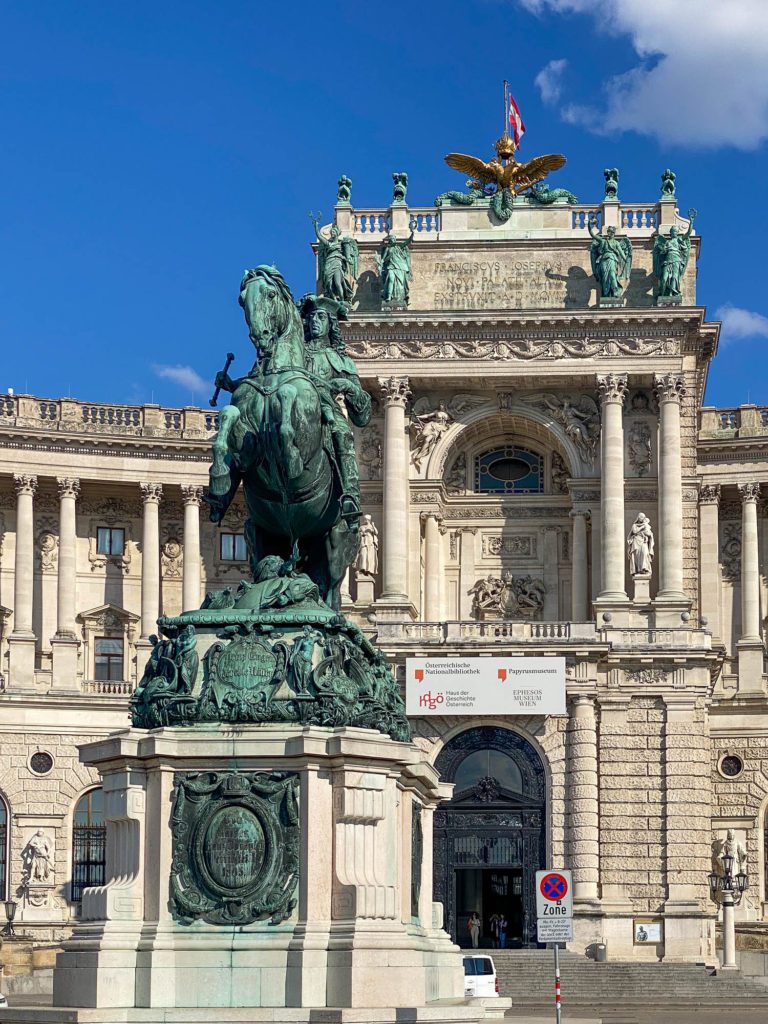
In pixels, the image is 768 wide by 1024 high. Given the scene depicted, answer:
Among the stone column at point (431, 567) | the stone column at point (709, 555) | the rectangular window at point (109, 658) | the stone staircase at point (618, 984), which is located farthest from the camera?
the stone column at point (709, 555)

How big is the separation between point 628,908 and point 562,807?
140 inches

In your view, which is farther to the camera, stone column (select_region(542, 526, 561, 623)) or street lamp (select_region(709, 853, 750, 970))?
stone column (select_region(542, 526, 561, 623))

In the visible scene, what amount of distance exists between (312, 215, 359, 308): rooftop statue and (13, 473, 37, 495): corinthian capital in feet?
42.5

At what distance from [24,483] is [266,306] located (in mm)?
50426

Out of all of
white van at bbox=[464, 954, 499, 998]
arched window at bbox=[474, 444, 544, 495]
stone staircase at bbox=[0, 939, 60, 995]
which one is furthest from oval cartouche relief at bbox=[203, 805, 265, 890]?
arched window at bbox=[474, 444, 544, 495]

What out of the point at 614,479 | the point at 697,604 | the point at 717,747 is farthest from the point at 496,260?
the point at 717,747

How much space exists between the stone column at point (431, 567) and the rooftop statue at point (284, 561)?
148 ft

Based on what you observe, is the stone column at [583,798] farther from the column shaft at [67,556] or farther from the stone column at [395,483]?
the column shaft at [67,556]

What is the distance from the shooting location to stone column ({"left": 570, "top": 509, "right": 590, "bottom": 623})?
224ft

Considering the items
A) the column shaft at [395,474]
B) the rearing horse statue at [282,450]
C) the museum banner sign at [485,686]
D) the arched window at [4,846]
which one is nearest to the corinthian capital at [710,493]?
the column shaft at [395,474]

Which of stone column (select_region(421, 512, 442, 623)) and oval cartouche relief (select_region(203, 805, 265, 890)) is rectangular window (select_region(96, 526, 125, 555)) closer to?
stone column (select_region(421, 512, 442, 623))

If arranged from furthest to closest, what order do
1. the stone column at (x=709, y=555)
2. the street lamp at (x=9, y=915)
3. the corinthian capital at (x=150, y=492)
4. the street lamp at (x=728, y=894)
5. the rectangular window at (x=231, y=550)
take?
the rectangular window at (x=231, y=550)
the stone column at (x=709, y=555)
the corinthian capital at (x=150, y=492)
the street lamp at (x=9, y=915)
the street lamp at (x=728, y=894)

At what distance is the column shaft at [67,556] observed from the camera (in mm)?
71500

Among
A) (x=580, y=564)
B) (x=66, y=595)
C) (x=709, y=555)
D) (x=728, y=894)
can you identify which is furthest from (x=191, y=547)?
(x=728, y=894)
